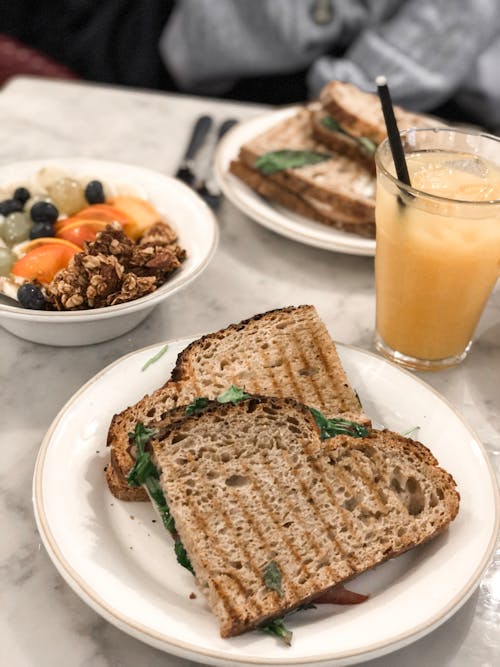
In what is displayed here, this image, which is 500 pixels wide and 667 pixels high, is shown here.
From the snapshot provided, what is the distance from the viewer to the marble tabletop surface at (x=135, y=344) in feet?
3.68

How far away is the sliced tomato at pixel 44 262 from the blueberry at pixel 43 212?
13cm

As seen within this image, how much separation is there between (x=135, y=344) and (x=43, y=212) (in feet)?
1.33

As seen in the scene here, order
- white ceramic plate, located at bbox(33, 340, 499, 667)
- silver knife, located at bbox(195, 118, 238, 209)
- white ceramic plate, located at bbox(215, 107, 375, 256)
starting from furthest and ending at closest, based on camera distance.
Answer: silver knife, located at bbox(195, 118, 238, 209) < white ceramic plate, located at bbox(215, 107, 375, 256) < white ceramic plate, located at bbox(33, 340, 499, 667)

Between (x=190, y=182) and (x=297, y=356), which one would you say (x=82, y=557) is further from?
(x=190, y=182)

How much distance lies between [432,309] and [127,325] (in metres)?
0.70

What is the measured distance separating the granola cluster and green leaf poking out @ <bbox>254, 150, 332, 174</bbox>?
557 mm

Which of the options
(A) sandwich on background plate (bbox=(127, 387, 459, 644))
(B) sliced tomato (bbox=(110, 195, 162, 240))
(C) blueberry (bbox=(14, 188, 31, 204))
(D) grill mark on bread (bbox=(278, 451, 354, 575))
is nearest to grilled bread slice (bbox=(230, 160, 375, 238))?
(B) sliced tomato (bbox=(110, 195, 162, 240))

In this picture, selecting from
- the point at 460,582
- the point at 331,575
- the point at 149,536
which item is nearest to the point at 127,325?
the point at 149,536

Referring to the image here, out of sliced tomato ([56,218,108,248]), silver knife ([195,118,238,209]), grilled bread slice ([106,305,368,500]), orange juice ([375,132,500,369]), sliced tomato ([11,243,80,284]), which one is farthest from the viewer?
silver knife ([195,118,238,209])

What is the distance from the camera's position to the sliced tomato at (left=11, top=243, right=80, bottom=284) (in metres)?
1.60

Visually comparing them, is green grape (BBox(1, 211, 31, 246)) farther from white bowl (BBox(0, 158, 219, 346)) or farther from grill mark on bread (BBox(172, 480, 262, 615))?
grill mark on bread (BBox(172, 480, 262, 615))

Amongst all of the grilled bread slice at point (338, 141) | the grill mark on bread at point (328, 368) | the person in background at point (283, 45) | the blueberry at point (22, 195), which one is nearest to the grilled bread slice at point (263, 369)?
the grill mark on bread at point (328, 368)

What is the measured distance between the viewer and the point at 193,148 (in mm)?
2416

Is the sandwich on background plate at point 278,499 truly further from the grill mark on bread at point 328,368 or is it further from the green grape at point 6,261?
the green grape at point 6,261
